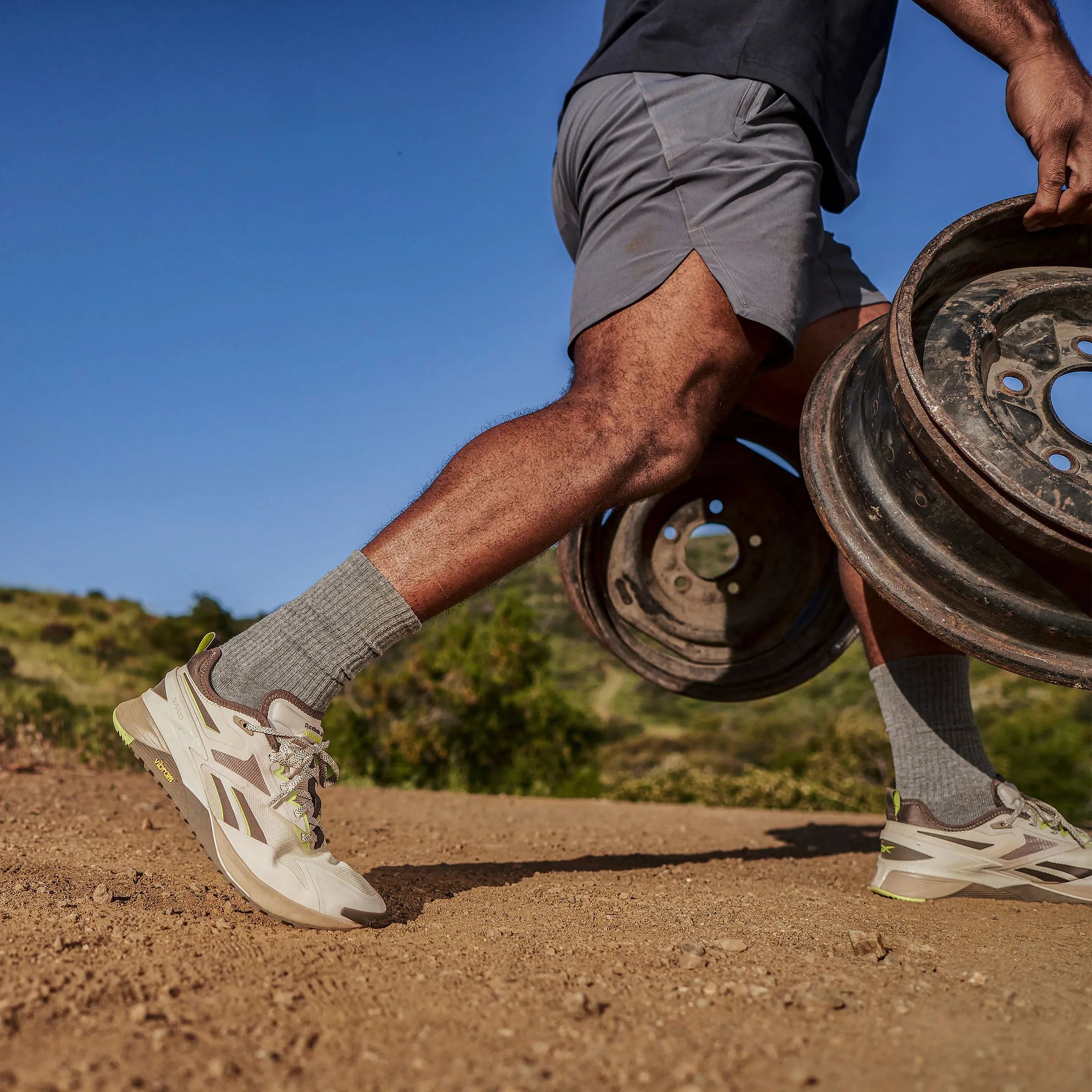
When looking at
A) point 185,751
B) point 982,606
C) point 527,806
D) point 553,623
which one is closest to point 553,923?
point 185,751

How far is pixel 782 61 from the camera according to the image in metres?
2.08

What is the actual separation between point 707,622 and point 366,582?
1.67 meters

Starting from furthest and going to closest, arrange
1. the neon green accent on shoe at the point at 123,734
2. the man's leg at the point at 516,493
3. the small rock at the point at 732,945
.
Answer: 1. the neon green accent on shoe at the point at 123,734
2. the man's leg at the point at 516,493
3. the small rock at the point at 732,945

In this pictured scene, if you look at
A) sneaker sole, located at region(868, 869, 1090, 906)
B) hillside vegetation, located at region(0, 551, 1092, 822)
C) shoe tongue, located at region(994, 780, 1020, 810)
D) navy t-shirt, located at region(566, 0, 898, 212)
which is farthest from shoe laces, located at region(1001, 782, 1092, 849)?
hillside vegetation, located at region(0, 551, 1092, 822)

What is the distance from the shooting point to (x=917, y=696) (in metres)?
2.32

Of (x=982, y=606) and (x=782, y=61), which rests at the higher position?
(x=782, y=61)

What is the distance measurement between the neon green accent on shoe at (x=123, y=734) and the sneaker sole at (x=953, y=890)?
1.78m

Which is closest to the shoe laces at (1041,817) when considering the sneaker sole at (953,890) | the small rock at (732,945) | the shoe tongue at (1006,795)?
the shoe tongue at (1006,795)

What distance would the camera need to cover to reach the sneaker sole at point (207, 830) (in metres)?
1.60

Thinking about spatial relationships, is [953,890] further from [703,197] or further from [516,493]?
[703,197]

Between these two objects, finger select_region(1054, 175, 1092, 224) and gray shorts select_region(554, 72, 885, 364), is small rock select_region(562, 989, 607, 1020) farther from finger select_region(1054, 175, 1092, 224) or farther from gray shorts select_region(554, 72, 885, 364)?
finger select_region(1054, 175, 1092, 224)

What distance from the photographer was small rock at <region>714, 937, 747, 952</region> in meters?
1.50

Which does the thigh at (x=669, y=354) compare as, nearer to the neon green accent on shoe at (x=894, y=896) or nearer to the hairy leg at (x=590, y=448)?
the hairy leg at (x=590, y=448)

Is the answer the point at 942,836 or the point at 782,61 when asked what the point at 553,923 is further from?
the point at 782,61
